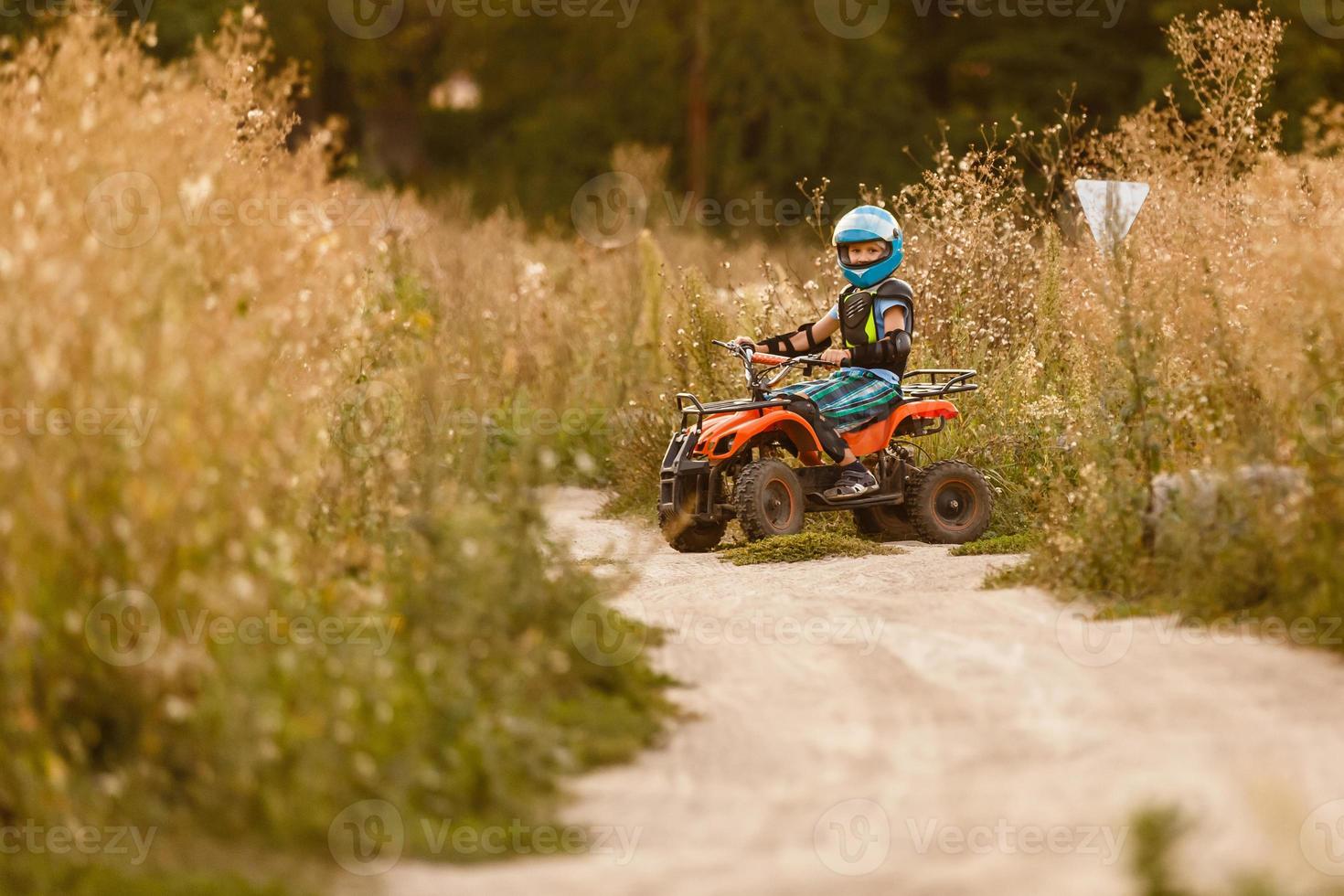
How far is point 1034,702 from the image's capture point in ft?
18.6

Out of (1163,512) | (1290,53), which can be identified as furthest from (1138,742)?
(1290,53)

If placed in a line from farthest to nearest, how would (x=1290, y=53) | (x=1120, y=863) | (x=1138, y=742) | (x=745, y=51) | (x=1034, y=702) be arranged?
(x=745, y=51) → (x=1290, y=53) → (x=1034, y=702) → (x=1138, y=742) → (x=1120, y=863)

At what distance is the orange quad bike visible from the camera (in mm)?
9656

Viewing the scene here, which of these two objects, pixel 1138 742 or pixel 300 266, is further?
pixel 300 266

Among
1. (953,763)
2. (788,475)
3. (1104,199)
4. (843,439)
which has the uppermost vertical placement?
(1104,199)

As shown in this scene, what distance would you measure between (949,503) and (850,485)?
0.68m

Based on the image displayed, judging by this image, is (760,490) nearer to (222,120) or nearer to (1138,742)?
(222,120)

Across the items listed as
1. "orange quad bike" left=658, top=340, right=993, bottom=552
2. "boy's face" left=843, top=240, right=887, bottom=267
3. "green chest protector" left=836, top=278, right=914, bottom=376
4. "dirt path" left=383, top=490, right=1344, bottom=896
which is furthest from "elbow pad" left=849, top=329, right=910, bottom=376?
"dirt path" left=383, top=490, right=1344, bottom=896

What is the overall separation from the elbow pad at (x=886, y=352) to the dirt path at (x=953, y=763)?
9.26ft

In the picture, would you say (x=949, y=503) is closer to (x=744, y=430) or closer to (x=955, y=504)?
(x=955, y=504)

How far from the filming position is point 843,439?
32.3 feet

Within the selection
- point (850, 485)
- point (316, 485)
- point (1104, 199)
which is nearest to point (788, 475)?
point (850, 485)

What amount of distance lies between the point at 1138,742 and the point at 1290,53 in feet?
94.8

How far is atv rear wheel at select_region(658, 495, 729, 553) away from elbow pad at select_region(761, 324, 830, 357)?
112 cm
